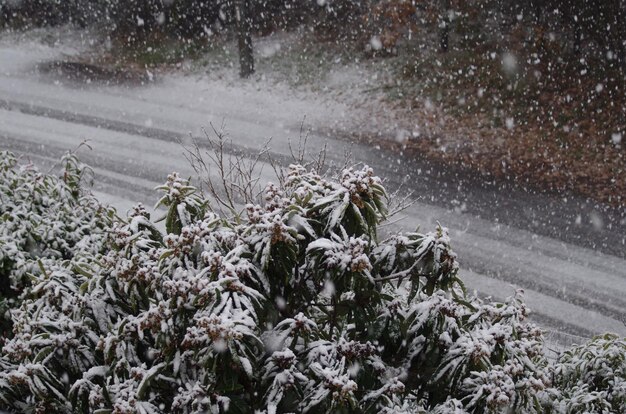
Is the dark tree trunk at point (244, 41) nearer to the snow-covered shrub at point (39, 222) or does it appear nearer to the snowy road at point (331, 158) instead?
the snowy road at point (331, 158)

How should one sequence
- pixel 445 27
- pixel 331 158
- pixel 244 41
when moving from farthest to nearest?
pixel 244 41 < pixel 445 27 < pixel 331 158

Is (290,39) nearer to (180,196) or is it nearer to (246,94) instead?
(246,94)

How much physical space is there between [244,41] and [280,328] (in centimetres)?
1811

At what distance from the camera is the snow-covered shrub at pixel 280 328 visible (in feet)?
12.0

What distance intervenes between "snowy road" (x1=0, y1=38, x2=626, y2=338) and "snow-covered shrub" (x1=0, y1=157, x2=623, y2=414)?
7918 millimetres

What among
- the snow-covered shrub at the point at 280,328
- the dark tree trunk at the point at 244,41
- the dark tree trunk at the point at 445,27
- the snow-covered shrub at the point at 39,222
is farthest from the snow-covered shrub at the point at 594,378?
the dark tree trunk at the point at 244,41

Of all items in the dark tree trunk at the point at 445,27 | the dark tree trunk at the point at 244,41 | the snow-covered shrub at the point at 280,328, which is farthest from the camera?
the dark tree trunk at the point at 244,41

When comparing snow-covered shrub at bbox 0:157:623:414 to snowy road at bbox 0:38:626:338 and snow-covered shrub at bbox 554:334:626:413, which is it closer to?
snow-covered shrub at bbox 554:334:626:413

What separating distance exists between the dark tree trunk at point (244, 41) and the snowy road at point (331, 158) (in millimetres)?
667

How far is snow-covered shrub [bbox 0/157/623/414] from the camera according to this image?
3.64 metres

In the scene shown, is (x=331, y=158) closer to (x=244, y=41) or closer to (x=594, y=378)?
(x=244, y=41)

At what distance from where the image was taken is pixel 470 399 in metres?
3.93

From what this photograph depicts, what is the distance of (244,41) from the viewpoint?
2086 centimetres

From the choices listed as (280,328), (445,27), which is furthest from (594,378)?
(445,27)
